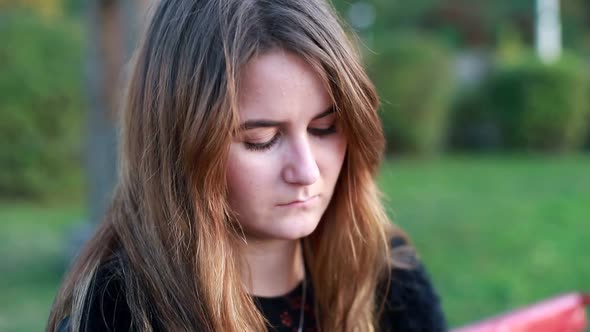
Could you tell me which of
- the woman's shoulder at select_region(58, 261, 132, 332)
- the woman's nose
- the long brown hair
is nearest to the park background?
the long brown hair

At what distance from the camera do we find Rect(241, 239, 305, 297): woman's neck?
183 centimetres

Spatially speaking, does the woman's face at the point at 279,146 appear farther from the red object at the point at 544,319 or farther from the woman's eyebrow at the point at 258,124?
the red object at the point at 544,319

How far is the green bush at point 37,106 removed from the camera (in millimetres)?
9250

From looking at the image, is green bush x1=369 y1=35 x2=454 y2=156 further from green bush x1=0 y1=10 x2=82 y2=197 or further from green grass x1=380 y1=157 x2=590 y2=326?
green bush x1=0 y1=10 x2=82 y2=197

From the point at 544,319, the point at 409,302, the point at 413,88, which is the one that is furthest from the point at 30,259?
the point at 413,88

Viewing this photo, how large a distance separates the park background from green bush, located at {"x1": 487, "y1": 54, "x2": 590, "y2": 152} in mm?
21

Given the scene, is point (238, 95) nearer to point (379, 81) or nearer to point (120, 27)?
point (120, 27)

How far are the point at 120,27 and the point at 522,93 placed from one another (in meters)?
10.0

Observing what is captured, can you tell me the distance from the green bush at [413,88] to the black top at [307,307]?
1131 centimetres

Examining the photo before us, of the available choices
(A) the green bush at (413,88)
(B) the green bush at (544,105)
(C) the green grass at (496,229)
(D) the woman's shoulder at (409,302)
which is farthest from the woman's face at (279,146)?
(B) the green bush at (544,105)

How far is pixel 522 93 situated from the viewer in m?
14.0

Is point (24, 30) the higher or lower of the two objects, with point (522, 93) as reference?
higher

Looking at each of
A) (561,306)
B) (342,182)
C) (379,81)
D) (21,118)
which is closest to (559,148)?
(379,81)

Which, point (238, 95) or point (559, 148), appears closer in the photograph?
point (238, 95)
